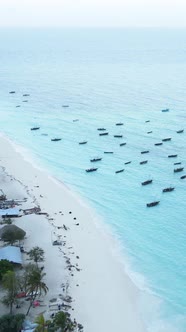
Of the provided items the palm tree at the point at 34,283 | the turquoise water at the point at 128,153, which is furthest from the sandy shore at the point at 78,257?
the turquoise water at the point at 128,153

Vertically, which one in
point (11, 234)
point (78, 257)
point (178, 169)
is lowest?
point (178, 169)

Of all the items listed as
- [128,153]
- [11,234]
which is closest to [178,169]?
[128,153]

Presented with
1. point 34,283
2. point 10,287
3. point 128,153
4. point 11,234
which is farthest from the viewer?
point 128,153

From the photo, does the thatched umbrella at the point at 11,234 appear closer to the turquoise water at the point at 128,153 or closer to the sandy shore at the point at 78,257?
the sandy shore at the point at 78,257

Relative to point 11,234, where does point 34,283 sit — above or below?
above

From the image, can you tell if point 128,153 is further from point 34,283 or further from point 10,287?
point 10,287

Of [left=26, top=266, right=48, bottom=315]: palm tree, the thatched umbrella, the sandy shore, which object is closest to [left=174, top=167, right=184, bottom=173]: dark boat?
the sandy shore

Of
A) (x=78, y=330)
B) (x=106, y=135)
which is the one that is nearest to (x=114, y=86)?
(x=106, y=135)
